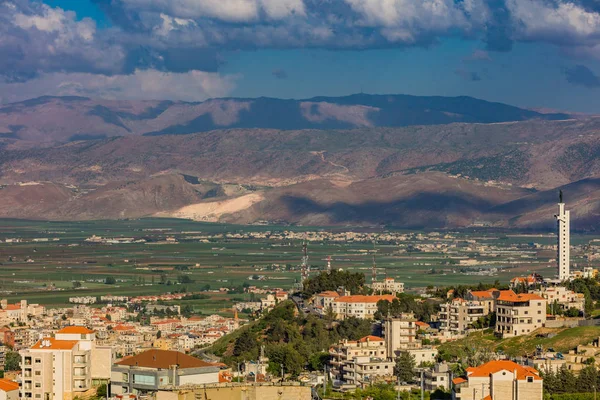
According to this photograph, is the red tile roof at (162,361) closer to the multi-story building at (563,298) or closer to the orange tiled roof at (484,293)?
the multi-story building at (563,298)

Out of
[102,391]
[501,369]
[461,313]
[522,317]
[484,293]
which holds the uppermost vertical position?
[484,293]

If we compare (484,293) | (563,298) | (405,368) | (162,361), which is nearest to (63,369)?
(162,361)

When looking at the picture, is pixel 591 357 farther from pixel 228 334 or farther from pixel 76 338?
pixel 228 334

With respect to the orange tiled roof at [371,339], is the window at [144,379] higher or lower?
lower

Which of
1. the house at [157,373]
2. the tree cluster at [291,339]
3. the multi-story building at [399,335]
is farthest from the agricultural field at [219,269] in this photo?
the house at [157,373]

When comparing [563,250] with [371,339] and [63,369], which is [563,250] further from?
[63,369]

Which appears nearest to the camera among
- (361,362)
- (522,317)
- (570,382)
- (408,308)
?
(570,382)

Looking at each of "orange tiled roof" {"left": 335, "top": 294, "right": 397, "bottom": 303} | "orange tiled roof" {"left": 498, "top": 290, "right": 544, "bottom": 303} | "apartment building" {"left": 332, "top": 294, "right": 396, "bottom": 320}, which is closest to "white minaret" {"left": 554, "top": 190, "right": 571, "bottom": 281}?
"orange tiled roof" {"left": 335, "top": 294, "right": 397, "bottom": 303}
